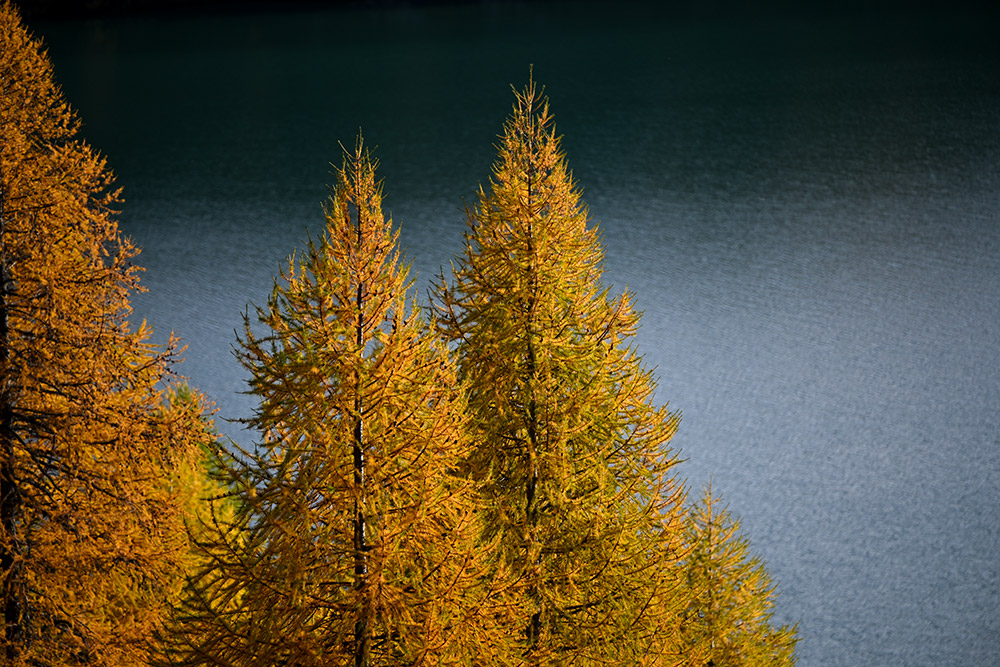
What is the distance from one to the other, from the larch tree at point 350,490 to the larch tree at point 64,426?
11.5 feet

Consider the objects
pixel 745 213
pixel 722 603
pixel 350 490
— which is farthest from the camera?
pixel 745 213

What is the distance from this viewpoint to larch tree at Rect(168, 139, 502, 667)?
9.84 m

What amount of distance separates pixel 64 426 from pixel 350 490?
527 centimetres

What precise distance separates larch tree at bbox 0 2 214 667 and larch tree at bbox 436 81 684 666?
4.13 meters

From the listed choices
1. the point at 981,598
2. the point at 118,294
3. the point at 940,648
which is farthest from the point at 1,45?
the point at 981,598

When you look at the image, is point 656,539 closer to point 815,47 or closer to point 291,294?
point 291,294

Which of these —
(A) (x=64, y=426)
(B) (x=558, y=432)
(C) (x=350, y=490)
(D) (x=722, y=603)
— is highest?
(B) (x=558, y=432)

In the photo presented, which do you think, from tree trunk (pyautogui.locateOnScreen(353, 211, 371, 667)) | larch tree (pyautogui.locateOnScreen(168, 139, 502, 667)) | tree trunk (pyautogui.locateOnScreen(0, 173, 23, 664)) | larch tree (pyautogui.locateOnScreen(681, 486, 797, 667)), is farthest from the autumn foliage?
larch tree (pyautogui.locateOnScreen(681, 486, 797, 667))

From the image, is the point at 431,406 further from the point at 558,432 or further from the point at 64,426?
the point at 64,426

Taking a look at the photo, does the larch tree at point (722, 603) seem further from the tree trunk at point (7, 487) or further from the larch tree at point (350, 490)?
the tree trunk at point (7, 487)

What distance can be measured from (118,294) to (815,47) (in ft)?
276

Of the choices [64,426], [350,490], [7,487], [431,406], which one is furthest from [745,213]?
[350,490]

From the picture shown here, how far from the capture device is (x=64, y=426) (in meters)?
13.3

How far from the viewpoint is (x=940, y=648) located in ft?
94.6
